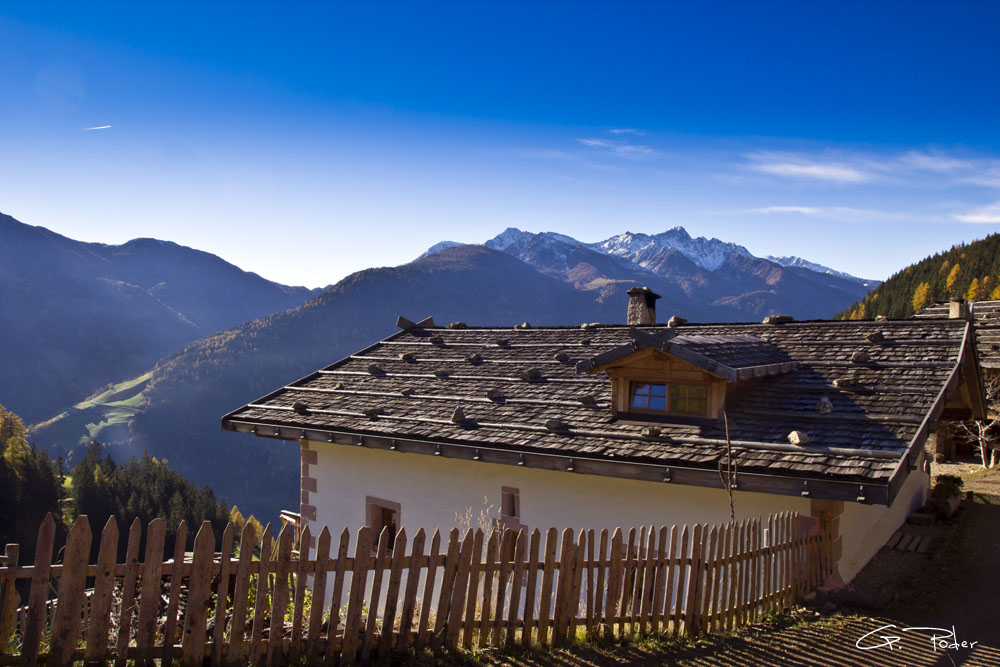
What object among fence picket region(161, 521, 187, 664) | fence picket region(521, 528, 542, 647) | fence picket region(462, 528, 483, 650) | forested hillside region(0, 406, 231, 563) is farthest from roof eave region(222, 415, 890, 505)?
forested hillside region(0, 406, 231, 563)

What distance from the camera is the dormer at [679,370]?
31.3 ft

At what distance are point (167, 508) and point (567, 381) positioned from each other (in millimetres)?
90800

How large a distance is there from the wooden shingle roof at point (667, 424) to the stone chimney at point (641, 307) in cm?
51

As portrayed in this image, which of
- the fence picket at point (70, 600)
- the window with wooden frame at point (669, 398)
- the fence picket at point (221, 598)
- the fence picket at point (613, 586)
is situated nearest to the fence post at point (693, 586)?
the fence picket at point (613, 586)

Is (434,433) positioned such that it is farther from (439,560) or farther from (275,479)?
(275,479)

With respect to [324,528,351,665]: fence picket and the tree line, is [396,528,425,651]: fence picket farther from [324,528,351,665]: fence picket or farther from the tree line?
the tree line

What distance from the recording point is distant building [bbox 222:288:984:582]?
8461mm

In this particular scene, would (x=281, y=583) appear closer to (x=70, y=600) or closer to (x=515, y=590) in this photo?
(x=70, y=600)

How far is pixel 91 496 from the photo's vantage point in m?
88.4

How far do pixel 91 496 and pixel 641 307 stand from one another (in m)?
94.4

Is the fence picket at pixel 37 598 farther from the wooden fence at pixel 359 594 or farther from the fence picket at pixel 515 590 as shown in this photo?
the fence picket at pixel 515 590

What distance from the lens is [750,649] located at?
20.9 feet

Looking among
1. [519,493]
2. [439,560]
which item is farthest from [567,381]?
[439,560]

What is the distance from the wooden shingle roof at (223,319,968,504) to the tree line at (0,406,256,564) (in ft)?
235
